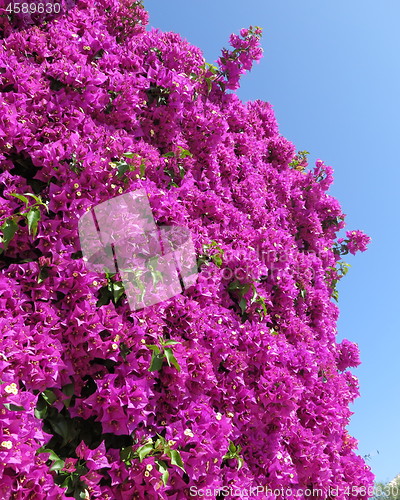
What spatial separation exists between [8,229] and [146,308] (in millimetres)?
944

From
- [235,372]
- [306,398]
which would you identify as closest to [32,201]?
[235,372]

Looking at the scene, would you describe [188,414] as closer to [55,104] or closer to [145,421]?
[145,421]

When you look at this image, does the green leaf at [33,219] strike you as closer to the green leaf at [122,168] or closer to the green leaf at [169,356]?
the green leaf at [122,168]

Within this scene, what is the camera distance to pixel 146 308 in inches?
122

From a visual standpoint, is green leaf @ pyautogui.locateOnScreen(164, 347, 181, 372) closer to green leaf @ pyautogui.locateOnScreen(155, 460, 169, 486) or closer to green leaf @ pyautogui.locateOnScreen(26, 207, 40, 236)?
green leaf @ pyautogui.locateOnScreen(155, 460, 169, 486)

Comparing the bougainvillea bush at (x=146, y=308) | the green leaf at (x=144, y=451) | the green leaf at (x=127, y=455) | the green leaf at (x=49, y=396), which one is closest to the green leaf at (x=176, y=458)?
the bougainvillea bush at (x=146, y=308)

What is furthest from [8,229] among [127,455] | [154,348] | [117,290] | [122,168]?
[127,455]

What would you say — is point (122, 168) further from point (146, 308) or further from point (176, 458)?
point (176, 458)

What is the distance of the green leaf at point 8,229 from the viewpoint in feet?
8.92

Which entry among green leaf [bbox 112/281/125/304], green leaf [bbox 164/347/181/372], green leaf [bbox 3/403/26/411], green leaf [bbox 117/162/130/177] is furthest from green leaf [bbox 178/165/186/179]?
green leaf [bbox 3/403/26/411]

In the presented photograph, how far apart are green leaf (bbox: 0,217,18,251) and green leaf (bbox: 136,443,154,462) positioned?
1.36m

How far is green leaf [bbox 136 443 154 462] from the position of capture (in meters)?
2.73

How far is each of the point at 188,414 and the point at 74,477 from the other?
33.3 inches

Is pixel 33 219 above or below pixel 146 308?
above
